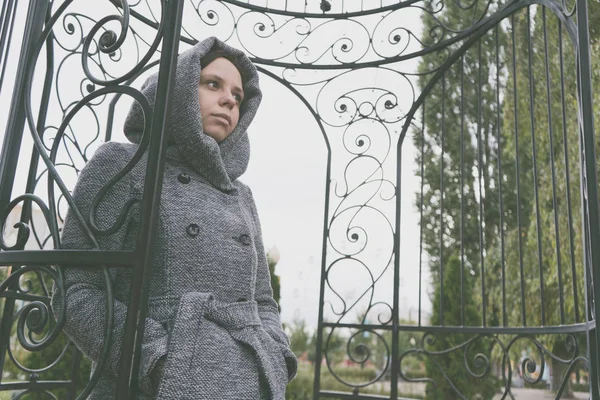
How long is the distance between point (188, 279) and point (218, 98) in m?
0.64

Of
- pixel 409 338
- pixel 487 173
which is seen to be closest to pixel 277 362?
pixel 409 338

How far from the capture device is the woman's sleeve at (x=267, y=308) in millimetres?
1558

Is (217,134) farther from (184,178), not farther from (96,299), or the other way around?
(96,299)

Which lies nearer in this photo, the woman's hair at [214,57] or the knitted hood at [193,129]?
the knitted hood at [193,129]

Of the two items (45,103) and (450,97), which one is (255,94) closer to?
(45,103)

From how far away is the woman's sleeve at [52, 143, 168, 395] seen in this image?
4.02 feet

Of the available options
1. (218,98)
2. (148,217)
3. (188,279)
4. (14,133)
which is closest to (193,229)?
(188,279)

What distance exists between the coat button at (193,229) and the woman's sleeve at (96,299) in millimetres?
167

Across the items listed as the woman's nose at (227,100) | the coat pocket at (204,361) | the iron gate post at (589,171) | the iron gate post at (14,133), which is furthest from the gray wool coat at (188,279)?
the iron gate post at (589,171)

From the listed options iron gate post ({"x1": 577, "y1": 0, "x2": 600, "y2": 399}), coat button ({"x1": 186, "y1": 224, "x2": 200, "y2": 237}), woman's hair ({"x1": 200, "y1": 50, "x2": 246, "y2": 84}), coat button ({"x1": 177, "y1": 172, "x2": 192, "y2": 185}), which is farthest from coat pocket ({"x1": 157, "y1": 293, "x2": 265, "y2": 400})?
iron gate post ({"x1": 577, "y1": 0, "x2": 600, "y2": 399})

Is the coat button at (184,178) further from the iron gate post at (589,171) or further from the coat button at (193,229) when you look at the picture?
the iron gate post at (589,171)

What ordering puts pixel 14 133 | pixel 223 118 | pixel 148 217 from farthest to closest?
pixel 223 118, pixel 14 133, pixel 148 217

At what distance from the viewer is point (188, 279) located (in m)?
1.41

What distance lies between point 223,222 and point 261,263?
12.5 inches
